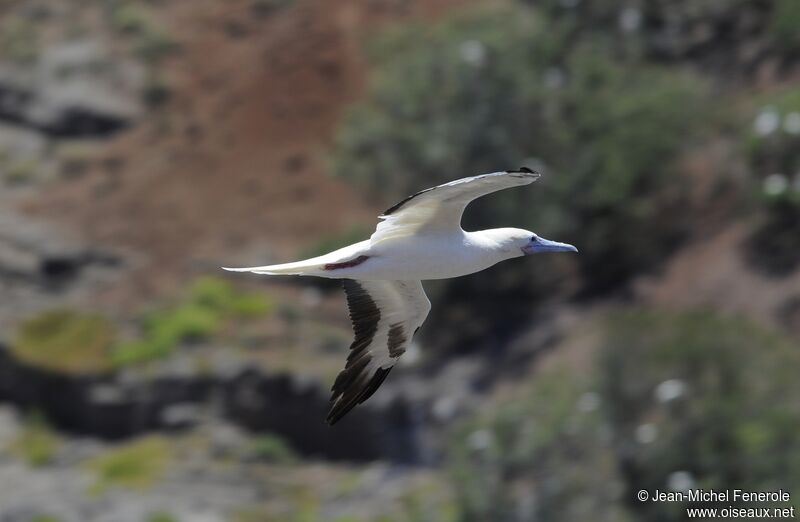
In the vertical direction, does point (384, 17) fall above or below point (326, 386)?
above

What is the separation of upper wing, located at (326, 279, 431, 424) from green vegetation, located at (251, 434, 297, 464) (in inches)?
419

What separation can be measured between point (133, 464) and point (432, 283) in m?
5.14

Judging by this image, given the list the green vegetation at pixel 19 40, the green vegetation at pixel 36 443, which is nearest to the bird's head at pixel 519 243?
the green vegetation at pixel 36 443

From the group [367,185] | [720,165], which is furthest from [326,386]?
[720,165]

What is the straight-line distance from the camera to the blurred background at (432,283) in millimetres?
21234

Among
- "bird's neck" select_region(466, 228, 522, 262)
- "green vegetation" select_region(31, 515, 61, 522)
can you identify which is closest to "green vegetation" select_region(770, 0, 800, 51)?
"green vegetation" select_region(31, 515, 61, 522)

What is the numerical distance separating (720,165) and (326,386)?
7.50 metres

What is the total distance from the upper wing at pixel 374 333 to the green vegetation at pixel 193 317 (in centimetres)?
1256

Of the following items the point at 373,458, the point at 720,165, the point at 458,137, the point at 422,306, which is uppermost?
the point at 422,306

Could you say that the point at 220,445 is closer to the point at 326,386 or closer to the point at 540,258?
the point at 326,386

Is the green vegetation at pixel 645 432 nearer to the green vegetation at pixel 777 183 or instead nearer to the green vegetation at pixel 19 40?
the green vegetation at pixel 777 183

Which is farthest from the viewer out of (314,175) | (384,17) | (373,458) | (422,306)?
(384,17)

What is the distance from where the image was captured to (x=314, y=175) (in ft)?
101

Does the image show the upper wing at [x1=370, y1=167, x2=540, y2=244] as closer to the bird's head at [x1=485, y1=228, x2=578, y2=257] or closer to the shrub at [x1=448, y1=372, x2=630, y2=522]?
the bird's head at [x1=485, y1=228, x2=578, y2=257]
